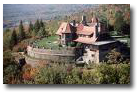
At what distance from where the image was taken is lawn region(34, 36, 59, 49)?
7227 millimetres

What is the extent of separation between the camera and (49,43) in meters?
7.25

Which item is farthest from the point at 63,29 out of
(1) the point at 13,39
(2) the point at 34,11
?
(1) the point at 13,39

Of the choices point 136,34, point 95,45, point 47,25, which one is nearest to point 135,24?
point 136,34

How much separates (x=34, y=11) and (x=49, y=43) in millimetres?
511

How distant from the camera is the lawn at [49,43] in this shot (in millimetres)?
7227

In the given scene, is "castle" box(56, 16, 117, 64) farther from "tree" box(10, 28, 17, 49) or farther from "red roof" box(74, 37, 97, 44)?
"tree" box(10, 28, 17, 49)

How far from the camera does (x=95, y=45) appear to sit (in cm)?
714

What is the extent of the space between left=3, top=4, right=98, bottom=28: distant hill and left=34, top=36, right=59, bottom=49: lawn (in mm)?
307

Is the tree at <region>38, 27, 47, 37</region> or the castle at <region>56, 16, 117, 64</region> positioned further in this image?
the tree at <region>38, 27, 47, 37</region>

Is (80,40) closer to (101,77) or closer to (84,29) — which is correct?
(84,29)

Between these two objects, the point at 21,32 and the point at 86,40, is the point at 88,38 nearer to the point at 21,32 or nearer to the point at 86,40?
the point at 86,40

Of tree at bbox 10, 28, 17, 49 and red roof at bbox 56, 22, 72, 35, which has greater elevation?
red roof at bbox 56, 22, 72, 35

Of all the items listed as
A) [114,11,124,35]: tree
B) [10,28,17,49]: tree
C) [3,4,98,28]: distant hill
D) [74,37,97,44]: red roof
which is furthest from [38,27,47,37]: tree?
[114,11,124,35]: tree

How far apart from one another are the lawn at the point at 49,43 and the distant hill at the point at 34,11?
31cm
